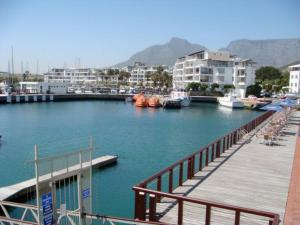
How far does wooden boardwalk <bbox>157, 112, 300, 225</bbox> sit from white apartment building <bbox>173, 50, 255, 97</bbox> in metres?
107

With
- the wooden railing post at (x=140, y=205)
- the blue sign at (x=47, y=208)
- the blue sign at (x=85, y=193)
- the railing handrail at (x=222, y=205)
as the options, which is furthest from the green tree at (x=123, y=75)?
the blue sign at (x=47, y=208)

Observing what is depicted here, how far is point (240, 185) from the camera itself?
1400 centimetres

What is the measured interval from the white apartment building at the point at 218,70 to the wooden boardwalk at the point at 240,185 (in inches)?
4222

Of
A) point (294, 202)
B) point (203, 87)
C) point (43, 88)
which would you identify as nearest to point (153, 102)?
point (203, 87)

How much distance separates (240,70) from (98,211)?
399 feet

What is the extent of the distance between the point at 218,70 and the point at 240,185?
118849mm

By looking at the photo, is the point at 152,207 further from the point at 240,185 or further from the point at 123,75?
the point at 123,75

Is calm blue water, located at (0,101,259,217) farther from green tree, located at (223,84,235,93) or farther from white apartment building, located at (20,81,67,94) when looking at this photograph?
green tree, located at (223,84,235,93)

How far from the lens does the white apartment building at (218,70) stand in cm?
12912

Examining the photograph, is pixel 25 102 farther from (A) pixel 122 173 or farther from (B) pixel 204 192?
(B) pixel 204 192

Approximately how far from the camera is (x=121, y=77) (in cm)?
19375

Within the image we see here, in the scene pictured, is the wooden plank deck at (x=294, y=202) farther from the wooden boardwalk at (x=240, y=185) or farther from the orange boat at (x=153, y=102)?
the orange boat at (x=153, y=102)

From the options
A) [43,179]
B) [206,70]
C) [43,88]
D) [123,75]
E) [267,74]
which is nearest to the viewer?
[43,179]

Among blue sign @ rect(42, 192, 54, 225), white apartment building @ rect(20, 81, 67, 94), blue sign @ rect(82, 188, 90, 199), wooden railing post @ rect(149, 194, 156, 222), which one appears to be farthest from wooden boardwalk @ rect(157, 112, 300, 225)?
white apartment building @ rect(20, 81, 67, 94)
